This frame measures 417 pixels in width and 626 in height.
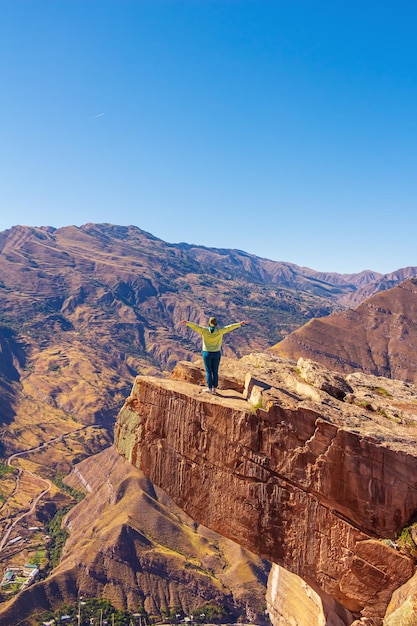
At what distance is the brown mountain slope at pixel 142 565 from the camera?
108250 millimetres

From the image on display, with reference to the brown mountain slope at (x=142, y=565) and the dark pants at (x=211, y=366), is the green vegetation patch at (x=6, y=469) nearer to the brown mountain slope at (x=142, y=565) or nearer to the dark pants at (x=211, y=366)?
the brown mountain slope at (x=142, y=565)

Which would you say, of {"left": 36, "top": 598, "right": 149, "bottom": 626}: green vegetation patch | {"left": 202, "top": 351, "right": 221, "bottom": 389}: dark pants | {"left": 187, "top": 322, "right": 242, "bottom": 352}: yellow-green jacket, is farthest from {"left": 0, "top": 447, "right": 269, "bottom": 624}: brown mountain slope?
{"left": 187, "top": 322, "right": 242, "bottom": 352}: yellow-green jacket

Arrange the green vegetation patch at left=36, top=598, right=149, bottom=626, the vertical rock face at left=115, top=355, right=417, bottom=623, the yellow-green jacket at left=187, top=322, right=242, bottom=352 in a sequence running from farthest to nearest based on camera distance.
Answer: the green vegetation patch at left=36, top=598, right=149, bottom=626
the yellow-green jacket at left=187, top=322, right=242, bottom=352
the vertical rock face at left=115, top=355, right=417, bottom=623

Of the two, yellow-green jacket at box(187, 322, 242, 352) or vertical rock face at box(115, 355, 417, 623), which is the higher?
yellow-green jacket at box(187, 322, 242, 352)

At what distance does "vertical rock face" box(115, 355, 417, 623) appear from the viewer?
59.3 ft

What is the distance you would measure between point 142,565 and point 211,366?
117464 mm

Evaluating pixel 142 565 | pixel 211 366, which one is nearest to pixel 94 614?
pixel 142 565

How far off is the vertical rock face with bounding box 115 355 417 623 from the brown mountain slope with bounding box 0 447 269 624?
321 ft

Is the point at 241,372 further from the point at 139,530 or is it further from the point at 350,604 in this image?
the point at 139,530

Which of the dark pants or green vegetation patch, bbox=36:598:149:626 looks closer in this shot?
the dark pants

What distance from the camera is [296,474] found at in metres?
19.2

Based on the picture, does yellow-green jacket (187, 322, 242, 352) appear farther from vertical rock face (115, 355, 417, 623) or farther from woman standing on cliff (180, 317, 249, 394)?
vertical rock face (115, 355, 417, 623)

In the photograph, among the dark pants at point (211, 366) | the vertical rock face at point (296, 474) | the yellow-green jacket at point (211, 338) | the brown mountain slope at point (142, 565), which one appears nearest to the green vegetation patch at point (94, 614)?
the brown mountain slope at point (142, 565)

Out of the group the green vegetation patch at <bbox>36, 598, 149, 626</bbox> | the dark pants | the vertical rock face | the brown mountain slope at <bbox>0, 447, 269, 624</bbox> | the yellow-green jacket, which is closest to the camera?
the vertical rock face
